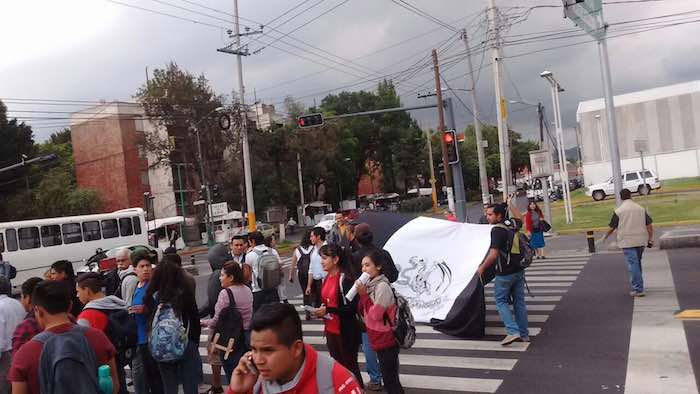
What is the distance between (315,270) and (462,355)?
304cm

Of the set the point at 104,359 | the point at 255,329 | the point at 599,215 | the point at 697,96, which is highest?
the point at 697,96

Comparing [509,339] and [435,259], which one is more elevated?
[435,259]

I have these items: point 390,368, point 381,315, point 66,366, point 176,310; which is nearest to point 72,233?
point 176,310

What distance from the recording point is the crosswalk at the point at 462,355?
6.31 m

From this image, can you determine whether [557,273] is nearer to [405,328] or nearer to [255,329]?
[405,328]

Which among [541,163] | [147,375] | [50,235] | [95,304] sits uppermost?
[541,163]

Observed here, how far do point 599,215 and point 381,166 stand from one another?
43511 mm

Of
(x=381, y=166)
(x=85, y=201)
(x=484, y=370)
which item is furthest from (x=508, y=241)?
(x=381, y=166)

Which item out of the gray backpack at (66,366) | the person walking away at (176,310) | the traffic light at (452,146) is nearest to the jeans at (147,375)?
the person walking away at (176,310)

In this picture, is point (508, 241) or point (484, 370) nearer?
point (484, 370)

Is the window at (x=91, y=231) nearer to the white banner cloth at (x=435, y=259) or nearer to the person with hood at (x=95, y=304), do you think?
the white banner cloth at (x=435, y=259)

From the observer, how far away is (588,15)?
14.9 meters

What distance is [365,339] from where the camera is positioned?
632 cm

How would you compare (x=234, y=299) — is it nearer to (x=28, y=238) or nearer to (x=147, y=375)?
(x=147, y=375)
